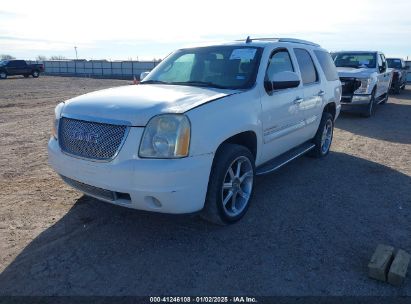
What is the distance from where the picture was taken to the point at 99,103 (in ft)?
11.4

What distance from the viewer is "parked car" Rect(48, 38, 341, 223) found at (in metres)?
3.11

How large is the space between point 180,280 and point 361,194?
303 cm

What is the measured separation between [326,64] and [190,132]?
4157 millimetres

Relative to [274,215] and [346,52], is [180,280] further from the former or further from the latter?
[346,52]

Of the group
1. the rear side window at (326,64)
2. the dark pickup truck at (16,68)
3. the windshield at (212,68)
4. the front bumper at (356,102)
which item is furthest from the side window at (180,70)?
the dark pickup truck at (16,68)

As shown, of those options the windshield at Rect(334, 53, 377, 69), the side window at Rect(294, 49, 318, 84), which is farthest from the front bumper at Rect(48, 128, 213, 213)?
the windshield at Rect(334, 53, 377, 69)

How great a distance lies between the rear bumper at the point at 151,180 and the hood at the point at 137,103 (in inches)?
13.1

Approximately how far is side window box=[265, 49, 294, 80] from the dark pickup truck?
3602 cm

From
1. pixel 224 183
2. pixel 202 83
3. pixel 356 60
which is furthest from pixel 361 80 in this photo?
pixel 224 183

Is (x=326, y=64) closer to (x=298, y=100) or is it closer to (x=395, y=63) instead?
(x=298, y=100)

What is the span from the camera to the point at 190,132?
313 centimetres

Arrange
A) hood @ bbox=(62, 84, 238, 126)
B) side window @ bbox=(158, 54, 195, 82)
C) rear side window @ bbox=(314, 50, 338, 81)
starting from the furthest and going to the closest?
rear side window @ bbox=(314, 50, 338, 81)
side window @ bbox=(158, 54, 195, 82)
hood @ bbox=(62, 84, 238, 126)

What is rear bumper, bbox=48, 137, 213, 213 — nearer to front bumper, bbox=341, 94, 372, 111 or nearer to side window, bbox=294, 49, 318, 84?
side window, bbox=294, 49, 318, 84

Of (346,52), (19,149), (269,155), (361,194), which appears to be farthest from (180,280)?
(346,52)
